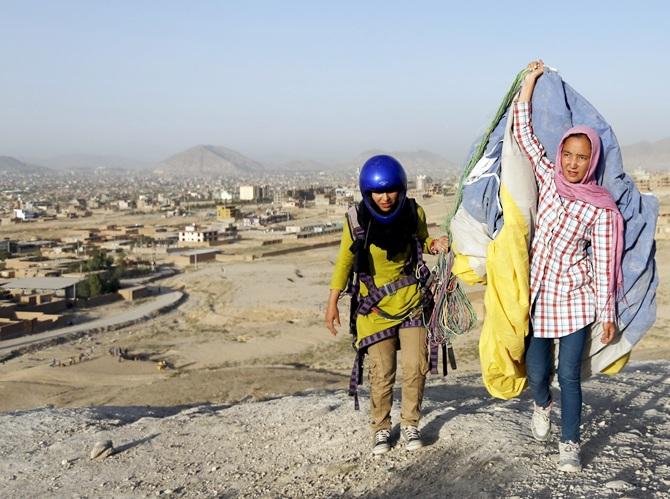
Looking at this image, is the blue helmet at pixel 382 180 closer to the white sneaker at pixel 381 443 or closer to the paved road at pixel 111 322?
the white sneaker at pixel 381 443

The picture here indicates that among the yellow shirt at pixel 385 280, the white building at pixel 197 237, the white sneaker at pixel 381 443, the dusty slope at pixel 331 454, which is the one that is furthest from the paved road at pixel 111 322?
the white building at pixel 197 237

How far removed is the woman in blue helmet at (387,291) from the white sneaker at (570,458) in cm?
89

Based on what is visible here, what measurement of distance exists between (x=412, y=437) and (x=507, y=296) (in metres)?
1.29

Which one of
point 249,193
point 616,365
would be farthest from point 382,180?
point 249,193

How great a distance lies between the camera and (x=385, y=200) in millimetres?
4059

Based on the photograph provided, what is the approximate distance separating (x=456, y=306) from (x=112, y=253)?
50853 millimetres

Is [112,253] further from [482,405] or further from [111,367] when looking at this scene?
[482,405]

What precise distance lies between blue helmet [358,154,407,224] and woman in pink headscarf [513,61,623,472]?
683 millimetres

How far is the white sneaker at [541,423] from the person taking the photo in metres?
4.19

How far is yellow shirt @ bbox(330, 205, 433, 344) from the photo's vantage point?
4.23 meters

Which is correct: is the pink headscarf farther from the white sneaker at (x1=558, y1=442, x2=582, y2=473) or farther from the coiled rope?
the white sneaker at (x1=558, y1=442, x2=582, y2=473)

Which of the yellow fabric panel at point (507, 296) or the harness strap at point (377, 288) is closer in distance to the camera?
the yellow fabric panel at point (507, 296)

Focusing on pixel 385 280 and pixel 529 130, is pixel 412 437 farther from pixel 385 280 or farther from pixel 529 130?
pixel 529 130

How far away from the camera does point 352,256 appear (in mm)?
4191
